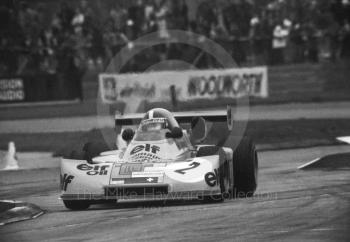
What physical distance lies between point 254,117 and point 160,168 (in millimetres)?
16375

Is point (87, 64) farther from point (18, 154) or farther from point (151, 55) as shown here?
point (18, 154)

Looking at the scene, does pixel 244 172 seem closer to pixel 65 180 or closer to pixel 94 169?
pixel 94 169

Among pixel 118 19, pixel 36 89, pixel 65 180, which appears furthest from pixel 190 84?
pixel 65 180

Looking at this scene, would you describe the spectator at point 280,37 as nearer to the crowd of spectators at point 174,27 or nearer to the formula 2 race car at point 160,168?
the crowd of spectators at point 174,27

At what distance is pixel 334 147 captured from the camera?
23.3 meters

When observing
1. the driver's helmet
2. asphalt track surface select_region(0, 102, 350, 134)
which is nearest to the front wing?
the driver's helmet

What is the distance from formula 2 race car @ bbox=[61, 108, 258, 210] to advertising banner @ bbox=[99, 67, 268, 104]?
56.1 feet

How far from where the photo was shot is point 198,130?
1497 centimetres

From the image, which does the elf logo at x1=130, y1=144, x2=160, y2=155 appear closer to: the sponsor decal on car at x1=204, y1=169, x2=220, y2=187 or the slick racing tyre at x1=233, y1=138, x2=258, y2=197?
the sponsor decal on car at x1=204, y1=169, x2=220, y2=187

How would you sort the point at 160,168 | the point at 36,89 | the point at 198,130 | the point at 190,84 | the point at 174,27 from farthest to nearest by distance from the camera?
the point at 36,89, the point at 174,27, the point at 190,84, the point at 198,130, the point at 160,168

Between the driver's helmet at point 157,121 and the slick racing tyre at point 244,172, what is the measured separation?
999mm

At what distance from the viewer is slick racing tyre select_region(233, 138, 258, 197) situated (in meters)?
14.4

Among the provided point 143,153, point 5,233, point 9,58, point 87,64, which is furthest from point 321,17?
point 5,233

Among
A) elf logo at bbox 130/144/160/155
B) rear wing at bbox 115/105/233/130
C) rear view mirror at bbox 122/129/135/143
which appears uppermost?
rear wing at bbox 115/105/233/130
